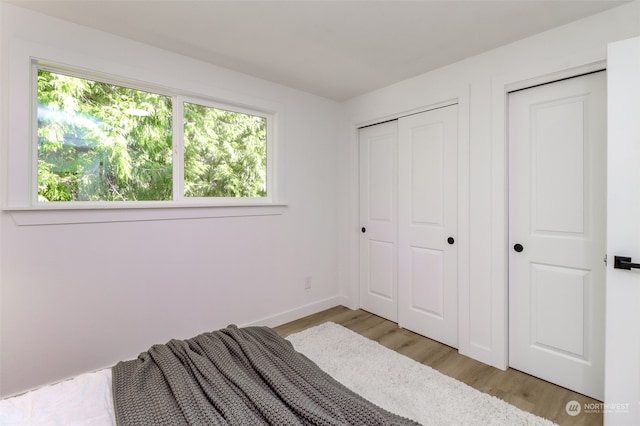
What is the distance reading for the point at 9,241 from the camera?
179 centimetres

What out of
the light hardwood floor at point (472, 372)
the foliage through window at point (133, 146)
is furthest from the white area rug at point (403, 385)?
the foliage through window at point (133, 146)

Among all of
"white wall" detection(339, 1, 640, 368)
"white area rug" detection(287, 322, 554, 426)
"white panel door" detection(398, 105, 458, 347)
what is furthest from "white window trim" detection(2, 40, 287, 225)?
"white wall" detection(339, 1, 640, 368)

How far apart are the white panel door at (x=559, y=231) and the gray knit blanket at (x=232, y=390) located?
1670 millimetres

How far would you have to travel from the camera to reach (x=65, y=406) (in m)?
1.02

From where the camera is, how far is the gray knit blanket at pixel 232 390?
0.95m

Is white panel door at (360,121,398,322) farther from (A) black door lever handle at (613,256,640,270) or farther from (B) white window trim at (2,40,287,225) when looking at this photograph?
(A) black door lever handle at (613,256,640,270)

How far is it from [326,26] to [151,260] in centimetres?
207

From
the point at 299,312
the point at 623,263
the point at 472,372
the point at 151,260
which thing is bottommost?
the point at 472,372

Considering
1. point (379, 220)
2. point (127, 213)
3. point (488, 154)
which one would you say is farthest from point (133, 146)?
point (488, 154)

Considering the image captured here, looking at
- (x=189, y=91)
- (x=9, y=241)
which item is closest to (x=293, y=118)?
(x=189, y=91)

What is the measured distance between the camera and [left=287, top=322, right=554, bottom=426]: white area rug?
1708mm

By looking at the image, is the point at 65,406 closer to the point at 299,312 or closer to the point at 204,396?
the point at 204,396

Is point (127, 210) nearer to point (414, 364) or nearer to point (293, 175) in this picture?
point (293, 175)

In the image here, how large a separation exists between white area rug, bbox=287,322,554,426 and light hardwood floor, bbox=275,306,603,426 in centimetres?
11
